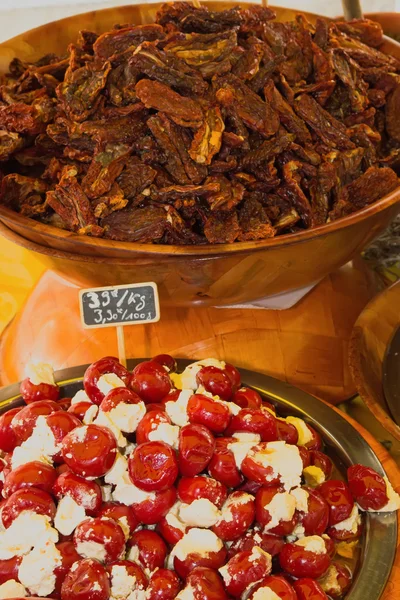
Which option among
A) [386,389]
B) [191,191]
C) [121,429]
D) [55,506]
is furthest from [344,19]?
[55,506]

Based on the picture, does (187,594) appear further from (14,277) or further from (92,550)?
(14,277)

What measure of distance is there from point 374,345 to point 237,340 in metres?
0.28

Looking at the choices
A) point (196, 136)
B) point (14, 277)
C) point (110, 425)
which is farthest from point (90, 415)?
point (14, 277)

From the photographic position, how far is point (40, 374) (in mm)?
1021

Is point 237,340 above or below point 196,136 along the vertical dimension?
below

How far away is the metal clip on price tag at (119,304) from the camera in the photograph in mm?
1028

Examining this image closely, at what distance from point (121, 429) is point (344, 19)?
1443 mm

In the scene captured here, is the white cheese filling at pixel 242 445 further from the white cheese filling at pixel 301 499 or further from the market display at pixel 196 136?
the market display at pixel 196 136

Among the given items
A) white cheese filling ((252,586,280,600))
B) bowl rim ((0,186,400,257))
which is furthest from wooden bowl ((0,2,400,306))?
white cheese filling ((252,586,280,600))

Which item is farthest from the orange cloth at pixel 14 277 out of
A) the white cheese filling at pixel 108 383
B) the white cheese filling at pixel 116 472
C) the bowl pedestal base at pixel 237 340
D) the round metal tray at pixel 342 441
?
the white cheese filling at pixel 116 472

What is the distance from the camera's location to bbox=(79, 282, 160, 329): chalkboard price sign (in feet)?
3.37

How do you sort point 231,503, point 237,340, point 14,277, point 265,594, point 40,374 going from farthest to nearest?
point 14,277
point 237,340
point 40,374
point 231,503
point 265,594

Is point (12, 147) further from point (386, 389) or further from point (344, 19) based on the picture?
point (344, 19)

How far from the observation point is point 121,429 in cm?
88
